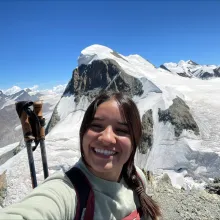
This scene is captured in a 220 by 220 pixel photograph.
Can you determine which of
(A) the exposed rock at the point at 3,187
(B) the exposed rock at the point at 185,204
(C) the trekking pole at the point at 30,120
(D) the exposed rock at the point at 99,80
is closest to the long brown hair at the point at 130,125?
(C) the trekking pole at the point at 30,120

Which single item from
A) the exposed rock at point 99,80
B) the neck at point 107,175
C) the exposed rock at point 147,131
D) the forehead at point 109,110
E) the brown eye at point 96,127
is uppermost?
the exposed rock at point 99,80

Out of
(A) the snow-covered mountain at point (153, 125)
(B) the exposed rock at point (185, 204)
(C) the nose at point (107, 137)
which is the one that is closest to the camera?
(C) the nose at point (107, 137)

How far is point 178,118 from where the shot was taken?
3222 cm

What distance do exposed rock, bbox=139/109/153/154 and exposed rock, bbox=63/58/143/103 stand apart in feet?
23.7

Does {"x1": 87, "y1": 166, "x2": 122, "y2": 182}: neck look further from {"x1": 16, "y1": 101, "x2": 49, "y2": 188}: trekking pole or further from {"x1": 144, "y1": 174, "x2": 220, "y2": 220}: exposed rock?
{"x1": 144, "y1": 174, "x2": 220, "y2": 220}: exposed rock

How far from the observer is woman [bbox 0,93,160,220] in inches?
67.0

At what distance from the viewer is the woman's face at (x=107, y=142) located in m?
2.04

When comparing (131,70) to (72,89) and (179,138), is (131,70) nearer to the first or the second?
(72,89)

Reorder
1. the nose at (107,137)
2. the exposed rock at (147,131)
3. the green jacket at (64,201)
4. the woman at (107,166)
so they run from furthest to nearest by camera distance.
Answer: the exposed rock at (147,131), the nose at (107,137), the woman at (107,166), the green jacket at (64,201)

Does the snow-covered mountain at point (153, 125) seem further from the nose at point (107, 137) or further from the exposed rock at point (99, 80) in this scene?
the nose at point (107, 137)

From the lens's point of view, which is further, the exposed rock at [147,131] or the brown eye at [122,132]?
the exposed rock at [147,131]

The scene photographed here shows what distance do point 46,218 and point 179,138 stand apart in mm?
30038

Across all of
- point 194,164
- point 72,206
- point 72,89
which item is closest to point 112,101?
point 72,206

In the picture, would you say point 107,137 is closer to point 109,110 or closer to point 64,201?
point 109,110
